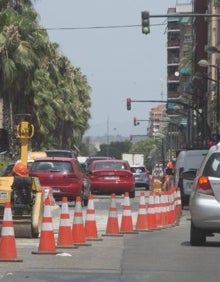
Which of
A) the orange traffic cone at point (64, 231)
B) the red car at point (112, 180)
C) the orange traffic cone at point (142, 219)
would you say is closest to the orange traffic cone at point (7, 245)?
the orange traffic cone at point (64, 231)

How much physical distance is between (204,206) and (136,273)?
3645 millimetres

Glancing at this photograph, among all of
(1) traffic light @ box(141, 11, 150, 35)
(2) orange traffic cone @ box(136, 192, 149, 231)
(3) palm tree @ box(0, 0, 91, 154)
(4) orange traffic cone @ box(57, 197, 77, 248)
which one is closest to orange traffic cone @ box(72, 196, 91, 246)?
(4) orange traffic cone @ box(57, 197, 77, 248)

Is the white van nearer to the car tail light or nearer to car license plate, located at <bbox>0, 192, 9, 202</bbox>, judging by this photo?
car license plate, located at <bbox>0, 192, 9, 202</bbox>

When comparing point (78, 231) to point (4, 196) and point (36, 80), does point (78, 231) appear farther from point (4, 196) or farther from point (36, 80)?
point (36, 80)

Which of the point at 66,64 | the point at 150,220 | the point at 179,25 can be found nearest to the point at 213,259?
the point at 150,220

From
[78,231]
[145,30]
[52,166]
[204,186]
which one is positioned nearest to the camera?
[204,186]

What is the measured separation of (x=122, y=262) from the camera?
13109 mm

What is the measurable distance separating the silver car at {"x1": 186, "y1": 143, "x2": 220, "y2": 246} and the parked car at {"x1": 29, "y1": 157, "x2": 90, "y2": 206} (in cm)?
1454

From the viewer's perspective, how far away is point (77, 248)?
49.1 feet

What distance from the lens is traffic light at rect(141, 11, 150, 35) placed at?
2882 cm

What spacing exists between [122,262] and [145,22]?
16.9 metres

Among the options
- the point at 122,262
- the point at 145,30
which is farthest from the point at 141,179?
the point at 122,262

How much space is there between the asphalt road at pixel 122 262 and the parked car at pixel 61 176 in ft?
41.6

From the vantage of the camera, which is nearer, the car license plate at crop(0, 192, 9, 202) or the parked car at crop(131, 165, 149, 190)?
the car license plate at crop(0, 192, 9, 202)
